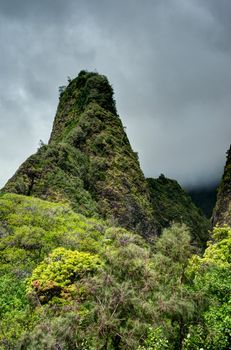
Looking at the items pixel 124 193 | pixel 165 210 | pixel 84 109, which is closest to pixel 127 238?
pixel 124 193

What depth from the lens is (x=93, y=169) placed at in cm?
6706

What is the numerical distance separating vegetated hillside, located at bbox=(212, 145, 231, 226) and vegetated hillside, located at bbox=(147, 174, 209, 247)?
31.9 m

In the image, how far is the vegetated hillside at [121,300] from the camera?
15.3m

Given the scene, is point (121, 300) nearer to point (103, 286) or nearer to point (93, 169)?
point (103, 286)

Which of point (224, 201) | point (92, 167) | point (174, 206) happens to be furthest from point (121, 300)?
point (174, 206)

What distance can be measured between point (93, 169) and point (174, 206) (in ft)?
174

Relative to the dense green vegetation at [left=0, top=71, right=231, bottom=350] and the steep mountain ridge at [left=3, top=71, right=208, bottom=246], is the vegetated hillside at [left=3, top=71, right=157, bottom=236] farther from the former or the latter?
the dense green vegetation at [left=0, top=71, right=231, bottom=350]

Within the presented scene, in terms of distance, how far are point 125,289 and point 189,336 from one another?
4.22 meters

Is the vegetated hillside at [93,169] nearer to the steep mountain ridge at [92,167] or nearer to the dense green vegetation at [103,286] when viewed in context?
the steep mountain ridge at [92,167]

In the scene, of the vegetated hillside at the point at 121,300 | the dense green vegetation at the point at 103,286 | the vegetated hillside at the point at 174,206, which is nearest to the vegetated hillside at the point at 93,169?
the dense green vegetation at the point at 103,286

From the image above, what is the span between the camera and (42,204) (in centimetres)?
3816

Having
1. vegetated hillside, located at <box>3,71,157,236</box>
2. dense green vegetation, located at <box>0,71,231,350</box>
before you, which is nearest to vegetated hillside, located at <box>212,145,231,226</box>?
vegetated hillside, located at <box>3,71,157,236</box>

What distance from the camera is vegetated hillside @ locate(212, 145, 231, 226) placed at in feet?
188

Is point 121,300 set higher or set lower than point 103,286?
lower
